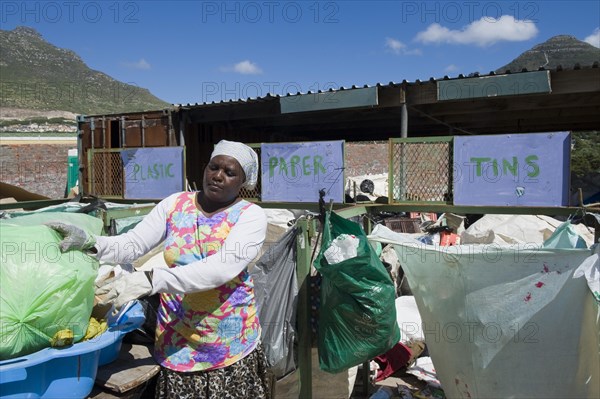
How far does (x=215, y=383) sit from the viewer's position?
1.84 m

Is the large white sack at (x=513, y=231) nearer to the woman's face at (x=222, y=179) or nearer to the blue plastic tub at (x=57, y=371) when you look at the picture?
the woman's face at (x=222, y=179)

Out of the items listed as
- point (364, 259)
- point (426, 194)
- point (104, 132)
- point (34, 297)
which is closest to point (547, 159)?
point (426, 194)

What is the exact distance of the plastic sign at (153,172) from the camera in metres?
6.91

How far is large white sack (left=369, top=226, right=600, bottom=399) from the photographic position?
2.75 metres

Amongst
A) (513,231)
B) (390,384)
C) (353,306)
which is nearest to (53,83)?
(513,231)

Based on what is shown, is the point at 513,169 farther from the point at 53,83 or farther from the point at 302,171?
the point at 53,83

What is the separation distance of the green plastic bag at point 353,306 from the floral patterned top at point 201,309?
1.00 meters

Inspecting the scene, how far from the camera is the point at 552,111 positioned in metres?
8.94

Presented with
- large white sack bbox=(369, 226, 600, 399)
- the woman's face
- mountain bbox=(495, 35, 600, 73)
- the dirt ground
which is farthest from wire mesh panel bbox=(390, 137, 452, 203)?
mountain bbox=(495, 35, 600, 73)

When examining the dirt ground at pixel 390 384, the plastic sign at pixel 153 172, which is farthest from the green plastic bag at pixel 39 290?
the plastic sign at pixel 153 172

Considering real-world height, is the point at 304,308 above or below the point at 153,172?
below

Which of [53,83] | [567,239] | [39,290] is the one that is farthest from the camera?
[53,83]

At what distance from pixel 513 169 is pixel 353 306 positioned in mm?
3033

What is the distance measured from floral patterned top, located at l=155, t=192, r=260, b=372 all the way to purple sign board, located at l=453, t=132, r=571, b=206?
3.83 meters
